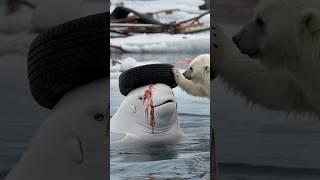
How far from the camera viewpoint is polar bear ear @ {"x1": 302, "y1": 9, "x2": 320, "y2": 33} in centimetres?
263

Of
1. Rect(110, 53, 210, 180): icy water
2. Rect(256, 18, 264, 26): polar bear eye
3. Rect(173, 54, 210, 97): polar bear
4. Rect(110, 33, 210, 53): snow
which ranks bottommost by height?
Rect(110, 53, 210, 180): icy water

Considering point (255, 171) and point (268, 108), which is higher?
point (268, 108)

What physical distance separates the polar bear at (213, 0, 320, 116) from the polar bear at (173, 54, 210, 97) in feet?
0.26

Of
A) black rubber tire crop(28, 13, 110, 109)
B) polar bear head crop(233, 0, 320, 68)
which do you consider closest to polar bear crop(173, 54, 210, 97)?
polar bear head crop(233, 0, 320, 68)

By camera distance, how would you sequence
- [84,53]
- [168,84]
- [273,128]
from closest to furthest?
[84,53] → [273,128] → [168,84]

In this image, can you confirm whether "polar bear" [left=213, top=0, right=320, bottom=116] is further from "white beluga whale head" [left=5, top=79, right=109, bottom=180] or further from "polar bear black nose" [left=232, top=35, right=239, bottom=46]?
"white beluga whale head" [left=5, top=79, right=109, bottom=180]

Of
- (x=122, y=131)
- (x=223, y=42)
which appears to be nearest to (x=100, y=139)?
(x=122, y=131)

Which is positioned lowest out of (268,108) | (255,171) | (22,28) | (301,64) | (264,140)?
(255,171)

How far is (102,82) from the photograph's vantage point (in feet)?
8.74

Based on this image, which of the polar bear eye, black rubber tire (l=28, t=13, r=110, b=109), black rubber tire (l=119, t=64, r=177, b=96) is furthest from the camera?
black rubber tire (l=119, t=64, r=177, b=96)

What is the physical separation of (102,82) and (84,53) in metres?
0.19

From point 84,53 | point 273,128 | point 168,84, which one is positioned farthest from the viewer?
point 168,84

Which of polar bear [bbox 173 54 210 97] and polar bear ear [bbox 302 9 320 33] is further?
polar bear [bbox 173 54 210 97]

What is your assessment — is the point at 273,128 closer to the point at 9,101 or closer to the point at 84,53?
the point at 84,53
